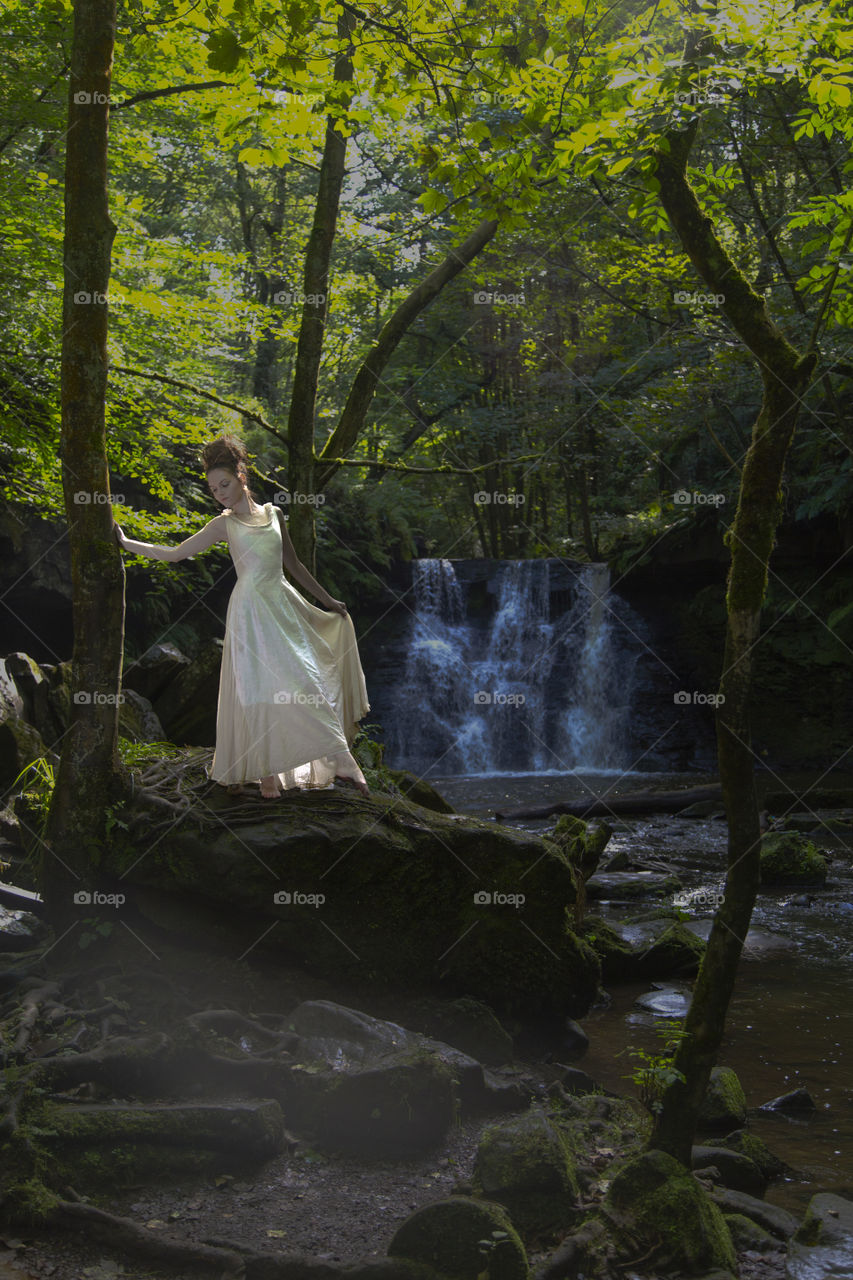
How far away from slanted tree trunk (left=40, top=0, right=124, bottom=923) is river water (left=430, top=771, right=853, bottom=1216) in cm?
334

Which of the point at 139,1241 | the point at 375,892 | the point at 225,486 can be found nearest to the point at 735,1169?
the point at 375,892

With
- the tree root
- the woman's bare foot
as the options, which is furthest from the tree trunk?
the tree root

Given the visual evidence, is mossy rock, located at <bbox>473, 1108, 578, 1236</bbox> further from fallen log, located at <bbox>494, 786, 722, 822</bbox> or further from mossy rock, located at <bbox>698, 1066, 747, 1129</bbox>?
fallen log, located at <bbox>494, 786, 722, 822</bbox>

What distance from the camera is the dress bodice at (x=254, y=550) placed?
5922 mm

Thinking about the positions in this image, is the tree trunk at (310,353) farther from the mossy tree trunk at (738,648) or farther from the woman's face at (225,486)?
the mossy tree trunk at (738,648)

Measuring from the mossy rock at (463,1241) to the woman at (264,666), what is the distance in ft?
8.99

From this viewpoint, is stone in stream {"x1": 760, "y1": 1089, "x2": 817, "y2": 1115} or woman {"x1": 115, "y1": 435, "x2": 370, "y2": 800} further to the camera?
woman {"x1": 115, "y1": 435, "x2": 370, "y2": 800}

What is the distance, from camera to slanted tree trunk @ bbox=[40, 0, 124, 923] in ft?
18.4

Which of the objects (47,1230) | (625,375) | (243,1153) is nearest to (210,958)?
(243,1153)

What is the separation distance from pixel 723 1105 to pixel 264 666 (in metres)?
3.38

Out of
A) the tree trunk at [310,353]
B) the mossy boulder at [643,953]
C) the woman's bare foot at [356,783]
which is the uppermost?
the tree trunk at [310,353]

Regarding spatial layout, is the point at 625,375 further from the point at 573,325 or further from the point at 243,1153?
the point at 243,1153

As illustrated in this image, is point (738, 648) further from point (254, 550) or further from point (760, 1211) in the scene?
point (254, 550)

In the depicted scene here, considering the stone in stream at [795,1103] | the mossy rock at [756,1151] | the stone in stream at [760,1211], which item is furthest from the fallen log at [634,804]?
the stone in stream at [760,1211]
